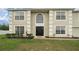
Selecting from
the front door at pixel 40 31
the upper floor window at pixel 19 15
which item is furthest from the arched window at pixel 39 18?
the upper floor window at pixel 19 15

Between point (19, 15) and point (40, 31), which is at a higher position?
point (19, 15)

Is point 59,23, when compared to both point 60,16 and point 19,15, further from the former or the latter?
point 19,15

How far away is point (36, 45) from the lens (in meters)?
4.77

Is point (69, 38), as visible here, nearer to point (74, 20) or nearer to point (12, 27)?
point (74, 20)

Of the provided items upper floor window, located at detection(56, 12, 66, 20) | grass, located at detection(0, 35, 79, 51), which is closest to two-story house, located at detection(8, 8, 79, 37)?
upper floor window, located at detection(56, 12, 66, 20)

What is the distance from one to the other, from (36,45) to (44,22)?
0.39 meters

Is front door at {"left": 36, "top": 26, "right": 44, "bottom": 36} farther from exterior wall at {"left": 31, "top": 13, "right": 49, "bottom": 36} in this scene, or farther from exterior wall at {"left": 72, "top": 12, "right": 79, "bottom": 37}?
exterior wall at {"left": 72, "top": 12, "right": 79, "bottom": 37}

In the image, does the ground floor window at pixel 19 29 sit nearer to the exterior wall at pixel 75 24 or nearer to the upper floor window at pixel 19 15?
the upper floor window at pixel 19 15

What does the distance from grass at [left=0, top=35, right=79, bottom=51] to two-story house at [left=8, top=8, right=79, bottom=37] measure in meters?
0.11

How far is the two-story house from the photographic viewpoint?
479cm

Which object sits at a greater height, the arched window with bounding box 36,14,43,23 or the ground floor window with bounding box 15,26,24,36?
the arched window with bounding box 36,14,43,23

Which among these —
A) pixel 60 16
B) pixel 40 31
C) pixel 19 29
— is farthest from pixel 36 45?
pixel 60 16
